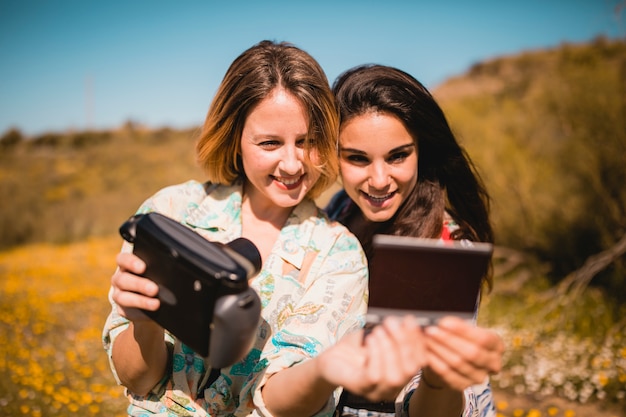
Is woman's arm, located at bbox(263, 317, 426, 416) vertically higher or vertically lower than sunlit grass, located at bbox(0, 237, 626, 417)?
higher

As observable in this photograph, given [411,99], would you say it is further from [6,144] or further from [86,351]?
[6,144]

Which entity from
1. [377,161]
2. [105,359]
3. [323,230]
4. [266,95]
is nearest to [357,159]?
[377,161]

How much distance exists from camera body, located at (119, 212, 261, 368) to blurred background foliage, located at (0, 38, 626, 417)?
103cm

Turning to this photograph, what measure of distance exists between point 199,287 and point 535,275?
5374 millimetres

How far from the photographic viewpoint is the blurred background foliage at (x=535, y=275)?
370 cm

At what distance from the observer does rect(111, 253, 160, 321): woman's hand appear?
133 centimetres

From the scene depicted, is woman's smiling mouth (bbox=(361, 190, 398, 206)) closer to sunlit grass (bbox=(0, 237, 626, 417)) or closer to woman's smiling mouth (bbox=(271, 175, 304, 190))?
woman's smiling mouth (bbox=(271, 175, 304, 190))

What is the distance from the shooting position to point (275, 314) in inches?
68.7

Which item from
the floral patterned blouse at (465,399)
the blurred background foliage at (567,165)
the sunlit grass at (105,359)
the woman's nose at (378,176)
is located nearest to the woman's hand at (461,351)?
the floral patterned blouse at (465,399)

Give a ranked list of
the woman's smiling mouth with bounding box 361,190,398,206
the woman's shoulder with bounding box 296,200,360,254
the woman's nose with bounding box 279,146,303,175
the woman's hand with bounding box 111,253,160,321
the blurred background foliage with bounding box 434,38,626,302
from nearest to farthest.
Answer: the woman's hand with bounding box 111,253,160,321 < the woman's nose with bounding box 279,146,303,175 < the woman's shoulder with bounding box 296,200,360,254 < the woman's smiling mouth with bounding box 361,190,398,206 < the blurred background foliage with bounding box 434,38,626,302

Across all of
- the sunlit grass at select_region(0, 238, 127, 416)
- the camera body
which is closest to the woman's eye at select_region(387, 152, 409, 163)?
the camera body

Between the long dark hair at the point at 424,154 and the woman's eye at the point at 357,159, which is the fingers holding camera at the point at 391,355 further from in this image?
the long dark hair at the point at 424,154

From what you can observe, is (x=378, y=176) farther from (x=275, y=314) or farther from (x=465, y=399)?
(x=465, y=399)

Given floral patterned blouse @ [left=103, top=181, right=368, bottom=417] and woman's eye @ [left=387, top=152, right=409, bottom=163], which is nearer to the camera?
floral patterned blouse @ [left=103, top=181, right=368, bottom=417]
